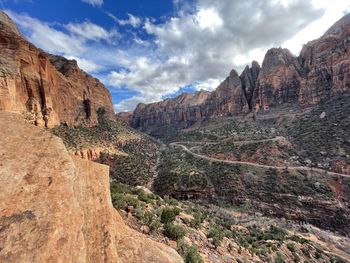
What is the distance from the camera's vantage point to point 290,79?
337ft

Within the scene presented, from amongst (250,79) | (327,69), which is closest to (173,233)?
(327,69)

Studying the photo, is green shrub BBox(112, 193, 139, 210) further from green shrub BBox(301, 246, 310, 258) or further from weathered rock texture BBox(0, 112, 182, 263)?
green shrub BBox(301, 246, 310, 258)

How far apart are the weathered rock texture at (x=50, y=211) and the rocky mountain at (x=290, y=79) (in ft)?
308

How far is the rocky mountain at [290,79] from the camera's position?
279 ft

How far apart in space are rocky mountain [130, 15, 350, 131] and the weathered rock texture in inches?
3701

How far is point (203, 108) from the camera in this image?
15950 cm

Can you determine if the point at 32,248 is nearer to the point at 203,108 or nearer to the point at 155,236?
the point at 155,236

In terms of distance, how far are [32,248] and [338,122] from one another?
75412mm

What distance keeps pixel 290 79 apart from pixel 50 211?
114157 millimetres

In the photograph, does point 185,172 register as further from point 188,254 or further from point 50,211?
point 50,211

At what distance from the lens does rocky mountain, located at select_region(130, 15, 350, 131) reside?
85062mm

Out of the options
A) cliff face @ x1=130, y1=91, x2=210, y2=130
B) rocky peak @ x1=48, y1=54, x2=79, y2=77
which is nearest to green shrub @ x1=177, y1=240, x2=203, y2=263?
rocky peak @ x1=48, y1=54, x2=79, y2=77

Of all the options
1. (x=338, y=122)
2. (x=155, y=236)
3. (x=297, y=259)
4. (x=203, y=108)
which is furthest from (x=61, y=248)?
(x=203, y=108)

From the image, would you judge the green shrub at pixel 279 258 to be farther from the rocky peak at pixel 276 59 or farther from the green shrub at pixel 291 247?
the rocky peak at pixel 276 59
